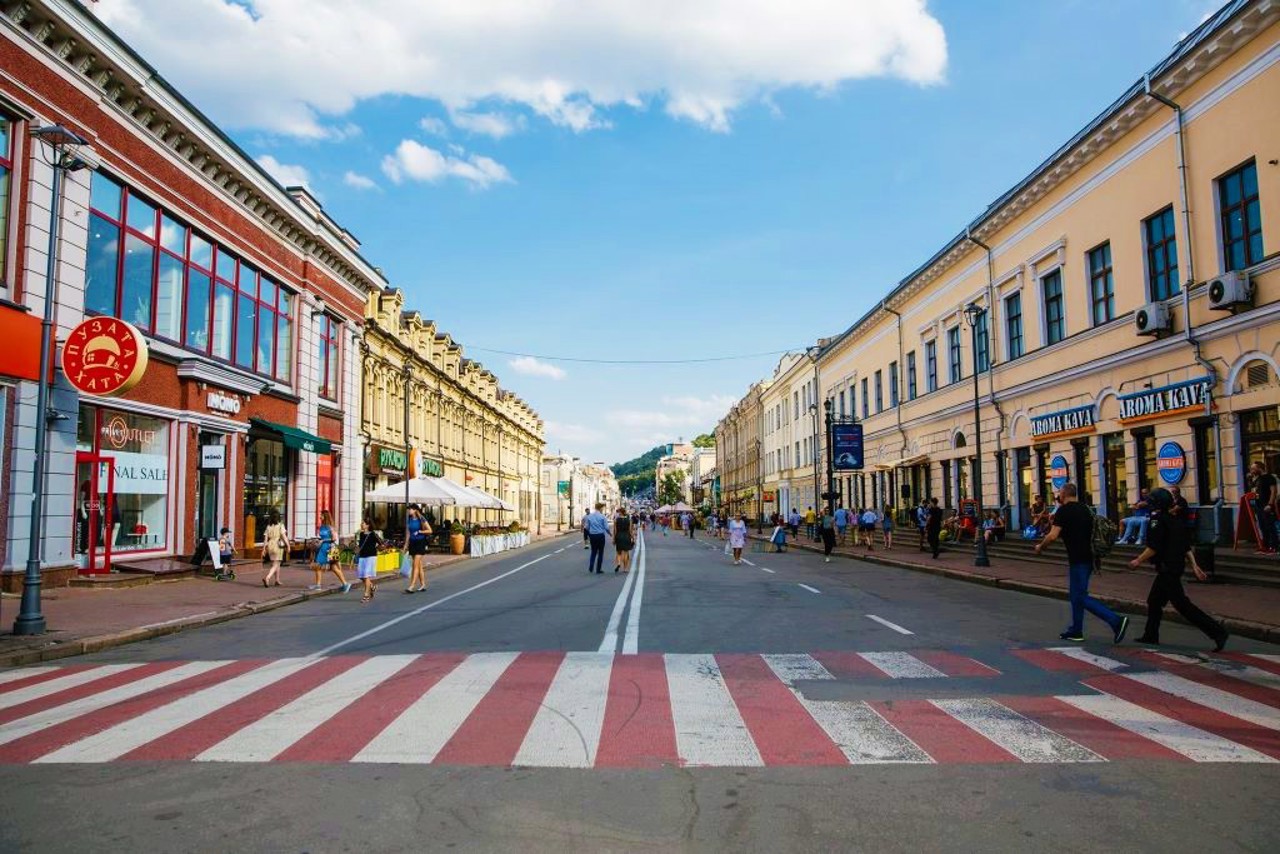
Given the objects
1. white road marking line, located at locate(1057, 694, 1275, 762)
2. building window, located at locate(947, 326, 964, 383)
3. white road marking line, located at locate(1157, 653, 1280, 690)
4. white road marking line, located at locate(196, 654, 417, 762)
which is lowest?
white road marking line, located at locate(1157, 653, 1280, 690)

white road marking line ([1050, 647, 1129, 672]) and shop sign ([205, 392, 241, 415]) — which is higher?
shop sign ([205, 392, 241, 415])

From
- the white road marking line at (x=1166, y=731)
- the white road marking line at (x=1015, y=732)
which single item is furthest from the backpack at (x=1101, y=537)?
the white road marking line at (x=1015, y=732)

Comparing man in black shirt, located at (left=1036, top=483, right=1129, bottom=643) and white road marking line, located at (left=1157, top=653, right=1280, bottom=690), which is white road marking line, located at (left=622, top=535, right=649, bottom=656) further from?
white road marking line, located at (left=1157, top=653, right=1280, bottom=690)

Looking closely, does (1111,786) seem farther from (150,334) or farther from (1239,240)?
(150,334)

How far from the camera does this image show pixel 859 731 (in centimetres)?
633

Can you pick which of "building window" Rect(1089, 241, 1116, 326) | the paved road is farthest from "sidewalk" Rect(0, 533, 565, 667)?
"building window" Rect(1089, 241, 1116, 326)

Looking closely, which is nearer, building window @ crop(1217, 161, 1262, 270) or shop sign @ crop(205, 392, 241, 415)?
building window @ crop(1217, 161, 1262, 270)

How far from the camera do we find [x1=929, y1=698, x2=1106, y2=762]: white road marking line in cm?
570

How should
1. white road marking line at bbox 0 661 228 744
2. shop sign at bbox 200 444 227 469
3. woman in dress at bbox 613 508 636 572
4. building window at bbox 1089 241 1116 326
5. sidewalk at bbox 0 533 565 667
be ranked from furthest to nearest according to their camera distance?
woman in dress at bbox 613 508 636 572
shop sign at bbox 200 444 227 469
building window at bbox 1089 241 1116 326
sidewalk at bbox 0 533 565 667
white road marking line at bbox 0 661 228 744

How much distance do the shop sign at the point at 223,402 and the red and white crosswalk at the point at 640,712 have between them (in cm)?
1491

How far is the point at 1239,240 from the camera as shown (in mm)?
17891

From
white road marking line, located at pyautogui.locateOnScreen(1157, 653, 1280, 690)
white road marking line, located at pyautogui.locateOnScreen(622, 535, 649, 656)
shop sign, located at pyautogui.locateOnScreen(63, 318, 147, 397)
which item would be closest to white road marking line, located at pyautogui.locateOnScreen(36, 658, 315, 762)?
white road marking line, located at pyautogui.locateOnScreen(622, 535, 649, 656)

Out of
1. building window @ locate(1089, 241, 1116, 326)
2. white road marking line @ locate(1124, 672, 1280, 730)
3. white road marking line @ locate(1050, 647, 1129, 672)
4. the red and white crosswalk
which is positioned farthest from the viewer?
building window @ locate(1089, 241, 1116, 326)

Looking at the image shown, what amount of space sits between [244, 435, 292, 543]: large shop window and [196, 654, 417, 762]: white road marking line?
1910 cm
